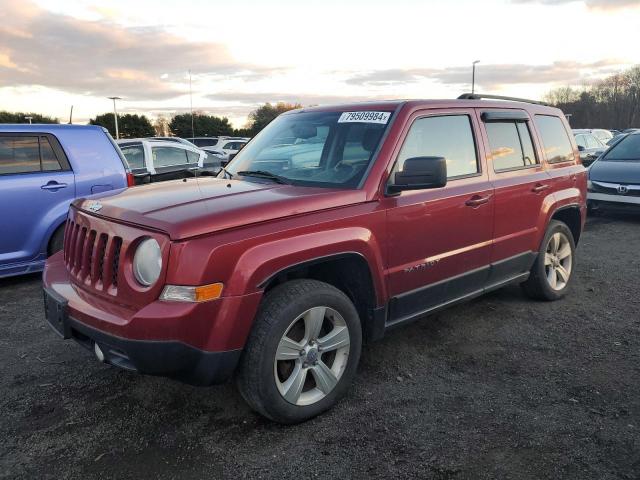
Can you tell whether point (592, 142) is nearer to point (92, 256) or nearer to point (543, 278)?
point (543, 278)

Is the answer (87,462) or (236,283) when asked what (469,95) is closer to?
(236,283)

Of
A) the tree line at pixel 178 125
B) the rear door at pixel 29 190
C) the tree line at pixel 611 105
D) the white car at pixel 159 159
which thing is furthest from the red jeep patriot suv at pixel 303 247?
the tree line at pixel 611 105

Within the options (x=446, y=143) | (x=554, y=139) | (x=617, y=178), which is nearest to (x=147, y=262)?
(x=446, y=143)

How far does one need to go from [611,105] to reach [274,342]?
80686mm

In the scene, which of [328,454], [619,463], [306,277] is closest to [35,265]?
[306,277]

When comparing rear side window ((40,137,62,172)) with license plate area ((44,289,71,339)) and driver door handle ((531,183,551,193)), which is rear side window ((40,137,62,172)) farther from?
driver door handle ((531,183,551,193))

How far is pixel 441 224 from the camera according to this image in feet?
12.3

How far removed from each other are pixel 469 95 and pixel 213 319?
2972mm

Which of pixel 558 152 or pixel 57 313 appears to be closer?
pixel 57 313

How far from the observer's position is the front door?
3.50m

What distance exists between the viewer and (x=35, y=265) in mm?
5906

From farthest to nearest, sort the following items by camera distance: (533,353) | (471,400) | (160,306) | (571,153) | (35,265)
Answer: (35,265), (571,153), (533,353), (471,400), (160,306)

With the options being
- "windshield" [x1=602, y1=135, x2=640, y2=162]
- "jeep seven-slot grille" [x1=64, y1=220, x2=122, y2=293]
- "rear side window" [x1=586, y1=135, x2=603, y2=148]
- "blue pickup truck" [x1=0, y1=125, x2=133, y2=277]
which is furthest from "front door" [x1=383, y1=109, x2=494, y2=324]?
"rear side window" [x1=586, y1=135, x2=603, y2=148]

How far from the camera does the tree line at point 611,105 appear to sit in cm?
6894
